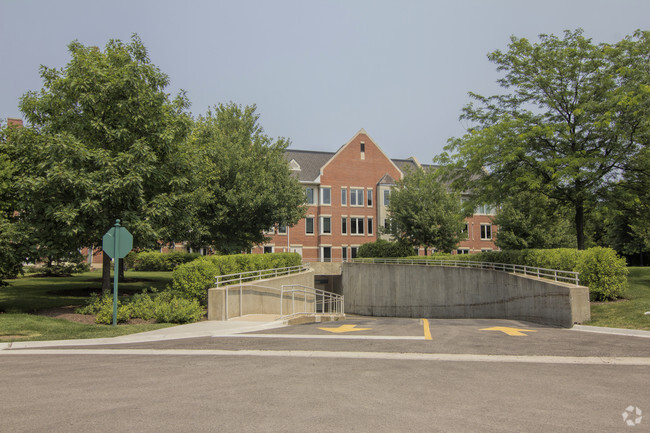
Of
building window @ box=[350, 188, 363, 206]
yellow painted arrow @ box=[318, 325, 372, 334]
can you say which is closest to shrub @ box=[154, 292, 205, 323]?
yellow painted arrow @ box=[318, 325, 372, 334]

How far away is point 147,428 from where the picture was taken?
5297 millimetres

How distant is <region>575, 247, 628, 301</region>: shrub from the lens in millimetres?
19094

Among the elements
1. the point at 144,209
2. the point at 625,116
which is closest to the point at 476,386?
the point at 144,209

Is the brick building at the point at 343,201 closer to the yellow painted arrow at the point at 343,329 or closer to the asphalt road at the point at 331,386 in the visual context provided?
the yellow painted arrow at the point at 343,329

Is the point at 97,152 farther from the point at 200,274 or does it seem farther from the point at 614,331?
the point at 614,331

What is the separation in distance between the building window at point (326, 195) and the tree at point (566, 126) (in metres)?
25.7

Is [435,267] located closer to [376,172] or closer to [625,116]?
[625,116]

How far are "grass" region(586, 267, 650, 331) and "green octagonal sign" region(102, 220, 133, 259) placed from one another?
15.2m

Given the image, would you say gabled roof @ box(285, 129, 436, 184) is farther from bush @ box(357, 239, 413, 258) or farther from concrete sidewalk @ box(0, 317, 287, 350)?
concrete sidewalk @ box(0, 317, 287, 350)

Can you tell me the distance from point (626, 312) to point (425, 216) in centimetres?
2605

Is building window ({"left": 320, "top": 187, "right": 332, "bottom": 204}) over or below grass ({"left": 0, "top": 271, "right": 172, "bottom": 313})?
over

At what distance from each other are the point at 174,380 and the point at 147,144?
12394mm

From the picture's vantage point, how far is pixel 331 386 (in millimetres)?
7137

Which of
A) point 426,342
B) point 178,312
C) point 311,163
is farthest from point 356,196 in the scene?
point 426,342
